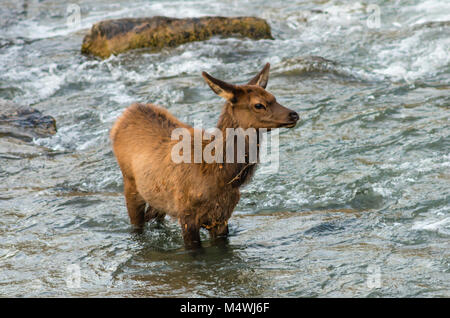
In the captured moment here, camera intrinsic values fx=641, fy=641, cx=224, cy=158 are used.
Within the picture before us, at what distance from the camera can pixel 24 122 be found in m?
9.56

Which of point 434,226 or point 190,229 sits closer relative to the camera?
point 190,229

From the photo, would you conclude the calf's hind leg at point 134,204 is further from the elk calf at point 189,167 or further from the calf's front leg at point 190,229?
the calf's front leg at point 190,229

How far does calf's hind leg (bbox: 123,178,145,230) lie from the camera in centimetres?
620

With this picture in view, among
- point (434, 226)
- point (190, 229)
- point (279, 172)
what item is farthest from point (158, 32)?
point (434, 226)

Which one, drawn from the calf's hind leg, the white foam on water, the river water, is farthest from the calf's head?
the white foam on water

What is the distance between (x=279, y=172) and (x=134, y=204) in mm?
2084

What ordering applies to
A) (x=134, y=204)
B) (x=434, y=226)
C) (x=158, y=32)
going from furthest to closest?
(x=158, y=32)
(x=134, y=204)
(x=434, y=226)

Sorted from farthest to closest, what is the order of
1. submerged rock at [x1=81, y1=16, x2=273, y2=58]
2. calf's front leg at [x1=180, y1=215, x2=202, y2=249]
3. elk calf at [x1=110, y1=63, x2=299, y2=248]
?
submerged rock at [x1=81, y1=16, x2=273, y2=58]
calf's front leg at [x1=180, y1=215, x2=202, y2=249]
elk calf at [x1=110, y1=63, x2=299, y2=248]

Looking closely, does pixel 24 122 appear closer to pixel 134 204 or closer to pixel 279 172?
pixel 134 204

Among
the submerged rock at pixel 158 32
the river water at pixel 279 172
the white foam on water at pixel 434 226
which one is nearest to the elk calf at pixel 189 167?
the river water at pixel 279 172

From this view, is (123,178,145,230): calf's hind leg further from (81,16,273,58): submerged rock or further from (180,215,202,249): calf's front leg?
(81,16,273,58): submerged rock

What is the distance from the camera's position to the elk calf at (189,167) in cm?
524

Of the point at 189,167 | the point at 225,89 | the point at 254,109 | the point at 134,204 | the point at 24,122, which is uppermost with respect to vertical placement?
the point at 225,89

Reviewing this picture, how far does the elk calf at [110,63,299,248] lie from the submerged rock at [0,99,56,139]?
349 centimetres
